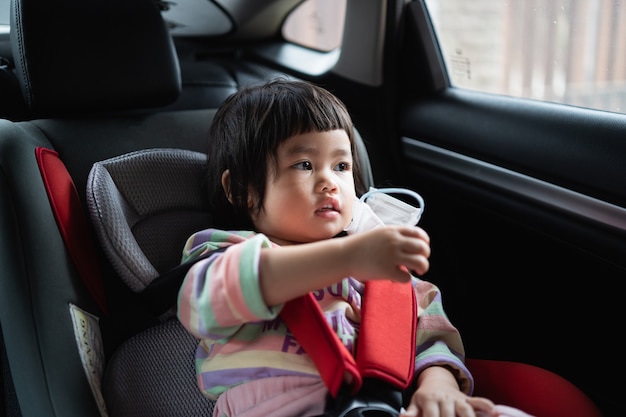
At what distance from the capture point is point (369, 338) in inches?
40.3

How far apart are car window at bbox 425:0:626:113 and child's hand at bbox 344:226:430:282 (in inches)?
34.8

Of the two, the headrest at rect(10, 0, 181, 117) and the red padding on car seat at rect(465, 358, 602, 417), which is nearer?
the red padding on car seat at rect(465, 358, 602, 417)

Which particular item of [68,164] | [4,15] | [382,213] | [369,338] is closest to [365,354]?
[369,338]

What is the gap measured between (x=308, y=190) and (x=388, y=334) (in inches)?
11.6

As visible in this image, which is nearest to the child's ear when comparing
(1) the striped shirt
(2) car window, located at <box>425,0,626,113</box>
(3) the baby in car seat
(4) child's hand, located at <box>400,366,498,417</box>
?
(3) the baby in car seat

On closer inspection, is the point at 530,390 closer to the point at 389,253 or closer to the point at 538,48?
the point at 389,253

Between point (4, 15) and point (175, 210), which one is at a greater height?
point (4, 15)

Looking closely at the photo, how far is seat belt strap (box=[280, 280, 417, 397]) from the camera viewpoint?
3.07 feet

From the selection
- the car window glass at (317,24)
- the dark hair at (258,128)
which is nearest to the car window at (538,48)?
the car window glass at (317,24)

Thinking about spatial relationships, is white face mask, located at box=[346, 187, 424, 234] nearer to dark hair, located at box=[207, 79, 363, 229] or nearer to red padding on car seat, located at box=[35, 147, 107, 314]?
dark hair, located at box=[207, 79, 363, 229]

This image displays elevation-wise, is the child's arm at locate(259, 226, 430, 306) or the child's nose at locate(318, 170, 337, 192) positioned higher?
the child's nose at locate(318, 170, 337, 192)

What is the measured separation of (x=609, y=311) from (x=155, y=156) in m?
1.08

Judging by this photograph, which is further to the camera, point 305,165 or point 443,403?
point 305,165

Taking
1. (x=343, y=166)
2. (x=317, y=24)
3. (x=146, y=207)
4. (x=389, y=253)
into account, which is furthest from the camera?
(x=317, y=24)
